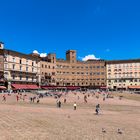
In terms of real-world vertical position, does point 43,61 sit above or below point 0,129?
above

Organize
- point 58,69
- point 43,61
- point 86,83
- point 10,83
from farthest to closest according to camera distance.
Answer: point 86,83 → point 58,69 → point 43,61 → point 10,83

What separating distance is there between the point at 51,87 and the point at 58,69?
46.0ft

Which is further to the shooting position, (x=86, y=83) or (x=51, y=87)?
(x=86, y=83)

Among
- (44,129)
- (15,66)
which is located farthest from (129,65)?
(44,129)

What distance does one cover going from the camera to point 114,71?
13362 centimetres

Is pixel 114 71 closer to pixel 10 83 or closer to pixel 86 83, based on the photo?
pixel 86 83

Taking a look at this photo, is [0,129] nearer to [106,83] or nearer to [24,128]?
[24,128]

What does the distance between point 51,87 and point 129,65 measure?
136 feet

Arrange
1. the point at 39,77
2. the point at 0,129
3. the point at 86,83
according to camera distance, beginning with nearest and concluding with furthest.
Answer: the point at 0,129
the point at 39,77
the point at 86,83

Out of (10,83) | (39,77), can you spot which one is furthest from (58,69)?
(10,83)

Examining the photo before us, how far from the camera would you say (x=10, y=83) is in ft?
288

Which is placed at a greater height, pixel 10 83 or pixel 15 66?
pixel 15 66

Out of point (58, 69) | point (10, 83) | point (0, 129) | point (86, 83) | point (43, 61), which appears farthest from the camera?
point (86, 83)

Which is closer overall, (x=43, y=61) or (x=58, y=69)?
(x=43, y=61)
